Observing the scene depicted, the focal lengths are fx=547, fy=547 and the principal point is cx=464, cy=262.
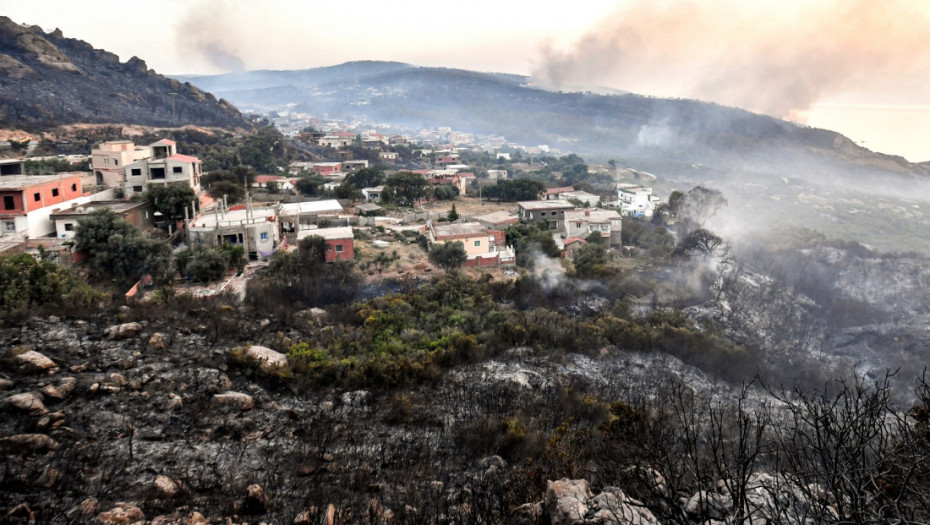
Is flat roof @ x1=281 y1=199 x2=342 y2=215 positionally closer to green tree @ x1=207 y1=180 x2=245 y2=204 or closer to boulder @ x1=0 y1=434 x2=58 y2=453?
green tree @ x1=207 y1=180 x2=245 y2=204

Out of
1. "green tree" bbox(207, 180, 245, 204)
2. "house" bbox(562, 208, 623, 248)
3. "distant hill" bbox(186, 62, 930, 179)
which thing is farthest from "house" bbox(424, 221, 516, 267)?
"distant hill" bbox(186, 62, 930, 179)

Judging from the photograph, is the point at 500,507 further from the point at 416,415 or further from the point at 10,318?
the point at 10,318

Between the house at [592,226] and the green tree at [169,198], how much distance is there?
1625 cm

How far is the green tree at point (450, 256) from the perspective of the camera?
20.2 meters

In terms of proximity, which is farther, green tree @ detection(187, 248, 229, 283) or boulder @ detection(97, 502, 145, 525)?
green tree @ detection(187, 248, 229, 283)

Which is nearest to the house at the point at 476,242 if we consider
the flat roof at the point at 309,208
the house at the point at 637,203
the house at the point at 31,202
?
the flat roof at the point at 309,208

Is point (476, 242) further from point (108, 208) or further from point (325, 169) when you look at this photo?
point (325, 169)

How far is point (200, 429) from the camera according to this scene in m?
7.85

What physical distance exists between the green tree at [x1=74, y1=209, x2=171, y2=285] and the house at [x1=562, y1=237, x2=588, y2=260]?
14.9 metres

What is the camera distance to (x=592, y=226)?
25938 mm

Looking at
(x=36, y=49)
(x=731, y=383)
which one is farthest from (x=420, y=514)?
(x=36, y=49)

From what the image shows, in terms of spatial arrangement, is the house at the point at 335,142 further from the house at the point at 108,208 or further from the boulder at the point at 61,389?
the boulder at the point at 61,389

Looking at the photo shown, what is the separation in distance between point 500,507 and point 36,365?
25.2 ft

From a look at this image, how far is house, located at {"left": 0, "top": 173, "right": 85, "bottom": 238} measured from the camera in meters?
16.5
